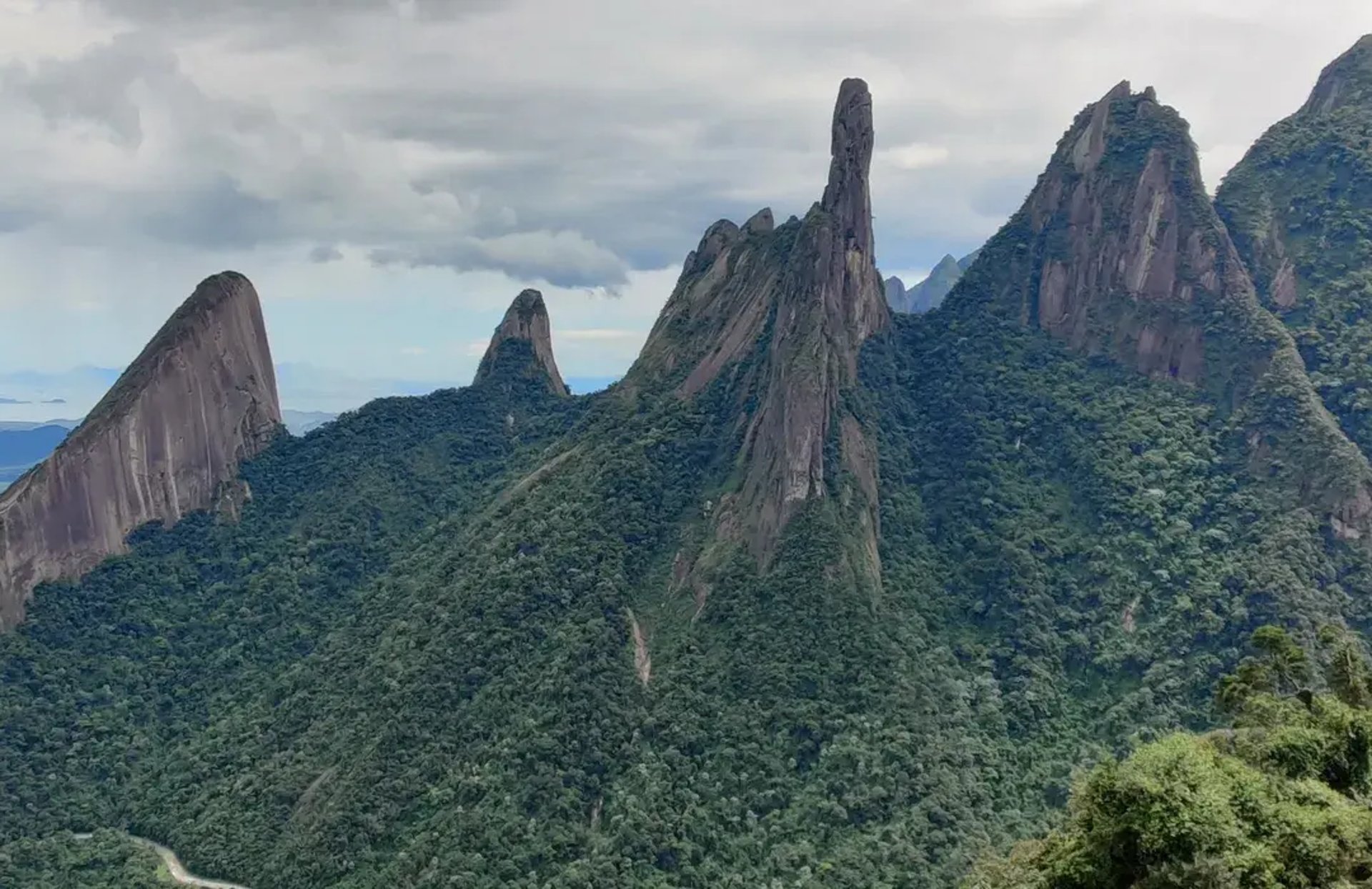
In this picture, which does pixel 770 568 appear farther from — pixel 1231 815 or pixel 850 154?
pixel 1231 815

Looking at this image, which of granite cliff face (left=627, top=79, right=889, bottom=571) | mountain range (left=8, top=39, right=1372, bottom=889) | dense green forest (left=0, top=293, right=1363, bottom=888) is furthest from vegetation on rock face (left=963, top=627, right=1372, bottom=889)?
granite cliff face (left=627, top=79, right=889, bottom=571)

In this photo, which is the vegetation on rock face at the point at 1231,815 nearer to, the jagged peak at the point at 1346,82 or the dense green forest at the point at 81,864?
the dense green forest at the point at 81,864

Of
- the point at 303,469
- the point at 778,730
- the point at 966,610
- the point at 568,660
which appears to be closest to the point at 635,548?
the point at 568,660

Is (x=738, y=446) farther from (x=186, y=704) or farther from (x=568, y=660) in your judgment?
(x=186, y=704)

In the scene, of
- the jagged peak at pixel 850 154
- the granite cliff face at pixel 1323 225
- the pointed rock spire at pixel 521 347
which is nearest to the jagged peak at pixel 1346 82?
the granite cliff face at pixel 1323 225

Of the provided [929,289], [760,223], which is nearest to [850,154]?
[760,223]

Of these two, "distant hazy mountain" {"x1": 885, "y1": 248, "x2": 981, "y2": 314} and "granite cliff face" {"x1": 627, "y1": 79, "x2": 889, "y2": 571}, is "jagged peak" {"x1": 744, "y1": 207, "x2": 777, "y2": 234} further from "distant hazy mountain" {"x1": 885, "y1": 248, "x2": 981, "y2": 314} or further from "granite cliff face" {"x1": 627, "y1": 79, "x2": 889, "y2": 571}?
"distant hazy mountain" {"x1": 885, "y1": 248, "x2": 981, "y2": 314}
